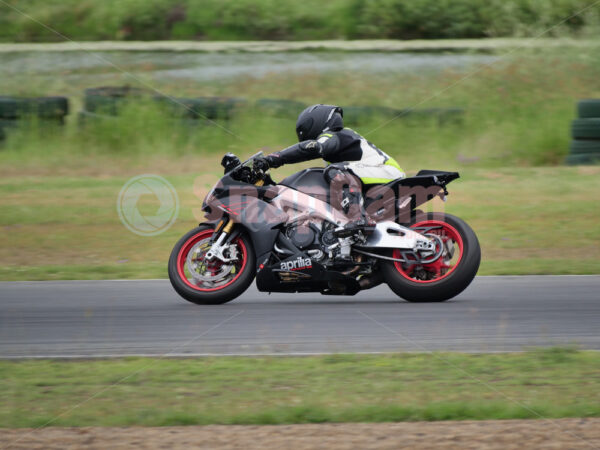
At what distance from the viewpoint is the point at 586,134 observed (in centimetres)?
1719

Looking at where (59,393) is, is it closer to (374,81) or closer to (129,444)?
(129,444)

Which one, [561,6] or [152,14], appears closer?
[561,6]

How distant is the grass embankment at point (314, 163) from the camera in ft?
40.8

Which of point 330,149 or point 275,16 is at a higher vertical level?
point 275,16

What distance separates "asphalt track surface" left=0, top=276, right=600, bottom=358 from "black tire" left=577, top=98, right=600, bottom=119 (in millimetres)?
8017

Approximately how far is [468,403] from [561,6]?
2324 cm

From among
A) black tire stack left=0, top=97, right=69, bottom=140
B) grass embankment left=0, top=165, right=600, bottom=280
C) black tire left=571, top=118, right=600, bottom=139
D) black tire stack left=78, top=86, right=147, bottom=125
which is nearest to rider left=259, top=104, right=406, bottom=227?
grass embankment left=0, top=165, right=600, bottom=280

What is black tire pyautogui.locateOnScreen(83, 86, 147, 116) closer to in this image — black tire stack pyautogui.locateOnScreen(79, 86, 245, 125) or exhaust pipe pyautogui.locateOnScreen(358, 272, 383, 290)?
black tire stack pyautogui.locateOnScreen(79, 86, 245, 125)

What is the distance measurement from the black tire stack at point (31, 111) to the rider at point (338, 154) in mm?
12818

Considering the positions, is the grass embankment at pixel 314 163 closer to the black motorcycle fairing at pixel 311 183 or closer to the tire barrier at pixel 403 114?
the tire barrier at pixel 403 114

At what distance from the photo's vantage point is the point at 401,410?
5074mm

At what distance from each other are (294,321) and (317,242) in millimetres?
844

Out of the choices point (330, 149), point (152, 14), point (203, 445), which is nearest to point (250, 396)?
point (203, 445)

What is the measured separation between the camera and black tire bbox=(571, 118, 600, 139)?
1694 centimetres
